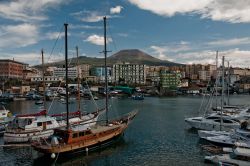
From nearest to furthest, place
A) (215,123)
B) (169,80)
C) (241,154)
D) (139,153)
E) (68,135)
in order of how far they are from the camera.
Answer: (241,154) → (68,135) → (139,153) → (215,123) → (169,80)

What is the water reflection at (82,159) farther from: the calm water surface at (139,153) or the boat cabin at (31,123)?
the boat cabin at (31,123)

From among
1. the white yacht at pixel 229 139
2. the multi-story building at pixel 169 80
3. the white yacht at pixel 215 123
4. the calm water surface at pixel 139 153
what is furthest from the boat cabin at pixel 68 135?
the multi-story building at pixel 169 80

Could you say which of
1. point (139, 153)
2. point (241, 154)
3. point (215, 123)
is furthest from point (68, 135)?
point (215, 123)

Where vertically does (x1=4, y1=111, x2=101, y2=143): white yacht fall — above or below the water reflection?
above

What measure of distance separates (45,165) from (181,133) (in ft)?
66.9

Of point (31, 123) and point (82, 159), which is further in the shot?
point (31, 123)

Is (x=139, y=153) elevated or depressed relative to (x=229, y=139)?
depressed

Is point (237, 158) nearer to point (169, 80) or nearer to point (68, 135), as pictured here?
point (68, 135)

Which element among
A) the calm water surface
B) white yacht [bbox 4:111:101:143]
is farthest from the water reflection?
white yacht [bbox 4:111:101:143]

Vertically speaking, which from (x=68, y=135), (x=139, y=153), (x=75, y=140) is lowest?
(x=139, y=153)

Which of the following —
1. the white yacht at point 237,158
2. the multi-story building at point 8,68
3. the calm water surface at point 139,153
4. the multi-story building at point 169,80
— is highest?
the multi-story building at point 8,68

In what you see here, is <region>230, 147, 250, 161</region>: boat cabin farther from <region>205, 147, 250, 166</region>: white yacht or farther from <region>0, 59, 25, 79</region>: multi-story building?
<region>0, 59, 25, 79</region>: multi-story building

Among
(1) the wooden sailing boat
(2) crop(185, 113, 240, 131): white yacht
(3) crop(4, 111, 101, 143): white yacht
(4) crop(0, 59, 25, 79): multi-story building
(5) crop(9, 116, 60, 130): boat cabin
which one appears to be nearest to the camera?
(1) the wooden sailing boat

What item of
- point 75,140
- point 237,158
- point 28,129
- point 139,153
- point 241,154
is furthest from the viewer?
point 28,129
